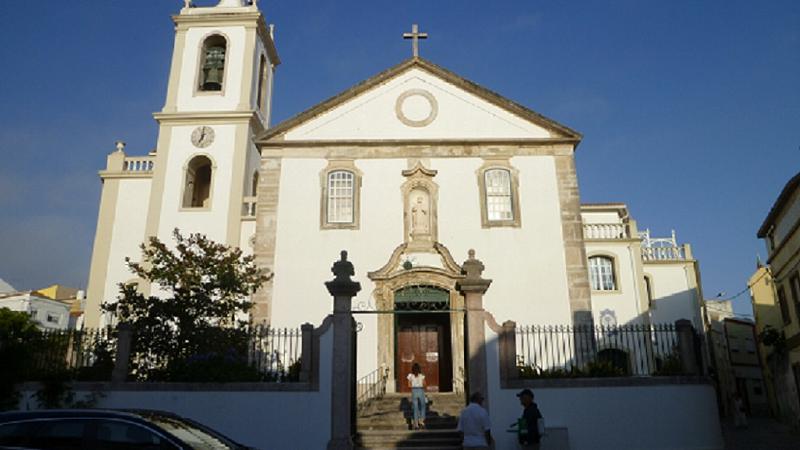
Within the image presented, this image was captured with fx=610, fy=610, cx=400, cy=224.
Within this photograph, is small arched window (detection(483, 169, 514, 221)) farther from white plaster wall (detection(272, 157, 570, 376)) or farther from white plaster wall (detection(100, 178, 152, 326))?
white plaster wall (detection(100, 178, 152, 326))

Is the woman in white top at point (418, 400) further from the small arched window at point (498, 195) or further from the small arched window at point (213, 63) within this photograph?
the small arched window at point (213, 63)

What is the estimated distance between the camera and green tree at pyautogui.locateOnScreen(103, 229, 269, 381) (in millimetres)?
11867

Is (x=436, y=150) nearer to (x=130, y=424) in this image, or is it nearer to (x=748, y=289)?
(x=130, y=424)

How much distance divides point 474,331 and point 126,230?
531 inches

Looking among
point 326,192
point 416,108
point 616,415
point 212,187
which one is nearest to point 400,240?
point 326,192

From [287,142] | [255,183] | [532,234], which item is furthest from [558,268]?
[255,183]

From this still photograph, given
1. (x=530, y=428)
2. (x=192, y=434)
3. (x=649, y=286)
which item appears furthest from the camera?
(x=649, y=286)

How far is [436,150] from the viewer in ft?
57.8

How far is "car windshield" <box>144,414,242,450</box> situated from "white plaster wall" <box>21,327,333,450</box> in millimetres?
3794

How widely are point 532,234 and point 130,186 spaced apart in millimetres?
13351

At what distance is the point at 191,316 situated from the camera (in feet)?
44.5

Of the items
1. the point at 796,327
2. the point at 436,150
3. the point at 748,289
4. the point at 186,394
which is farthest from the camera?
the point at 748,289

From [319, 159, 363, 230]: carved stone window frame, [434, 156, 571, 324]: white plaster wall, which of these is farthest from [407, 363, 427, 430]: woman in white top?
[319, 159, 363, 230]: carved stone window frame

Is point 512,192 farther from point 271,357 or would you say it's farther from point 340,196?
point 271,357
